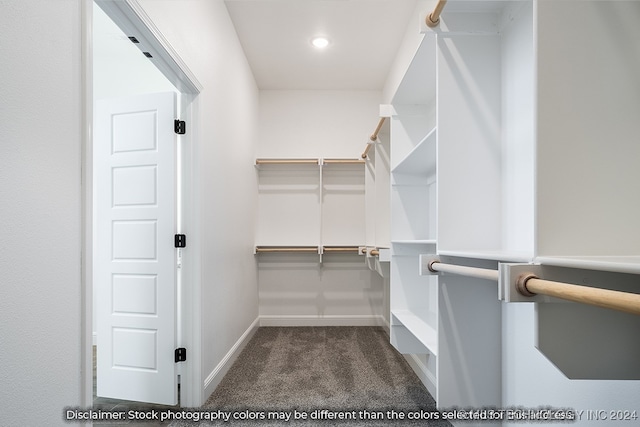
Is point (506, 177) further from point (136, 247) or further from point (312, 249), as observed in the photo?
point (312, 249)

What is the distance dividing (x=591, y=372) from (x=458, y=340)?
0.63 m

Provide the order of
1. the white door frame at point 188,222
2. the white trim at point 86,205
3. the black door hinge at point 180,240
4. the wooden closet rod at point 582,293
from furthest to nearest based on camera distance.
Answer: the black door hinge at point 180,240 < the white door frame at point 188,222 < the white trim at point 86,205 < the wooden closet rod at point 582,293

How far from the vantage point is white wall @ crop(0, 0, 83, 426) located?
2.79ft

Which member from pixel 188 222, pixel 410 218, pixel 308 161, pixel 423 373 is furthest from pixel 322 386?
pixel 308 161

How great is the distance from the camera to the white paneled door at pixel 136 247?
2.05 m

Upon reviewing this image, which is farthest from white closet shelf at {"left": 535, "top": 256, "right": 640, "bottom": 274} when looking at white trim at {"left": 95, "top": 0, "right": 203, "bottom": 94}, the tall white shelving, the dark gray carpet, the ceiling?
the ceiling

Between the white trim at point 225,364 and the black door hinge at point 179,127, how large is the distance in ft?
4.84

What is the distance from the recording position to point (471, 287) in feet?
4.56

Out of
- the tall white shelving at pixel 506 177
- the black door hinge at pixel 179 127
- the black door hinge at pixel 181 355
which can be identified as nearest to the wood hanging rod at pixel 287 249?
the tall white shelving at pixel 506 177

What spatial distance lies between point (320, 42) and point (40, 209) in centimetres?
267

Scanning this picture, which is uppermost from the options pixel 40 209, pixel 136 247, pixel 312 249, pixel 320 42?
pixel 320 42

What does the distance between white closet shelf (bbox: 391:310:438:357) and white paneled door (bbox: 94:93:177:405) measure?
130 cm

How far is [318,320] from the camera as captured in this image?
3955mm

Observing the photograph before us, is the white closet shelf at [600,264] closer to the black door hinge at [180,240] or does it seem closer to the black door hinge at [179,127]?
the black door hinge at [180,240]
